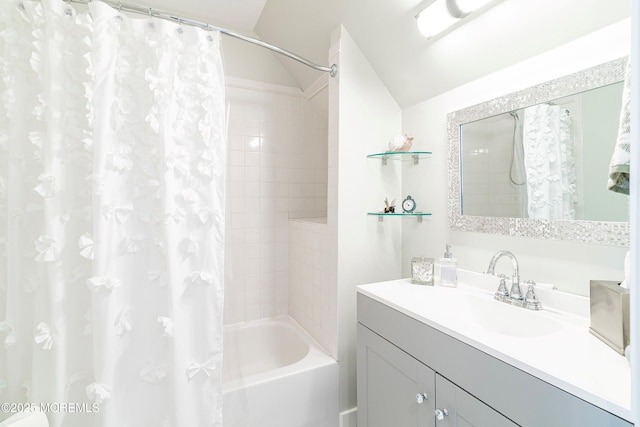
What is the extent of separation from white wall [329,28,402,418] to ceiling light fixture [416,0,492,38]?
0.46 m

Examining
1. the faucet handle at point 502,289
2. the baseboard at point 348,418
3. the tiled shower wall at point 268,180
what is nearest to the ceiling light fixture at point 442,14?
the faucet handle at point 502,289

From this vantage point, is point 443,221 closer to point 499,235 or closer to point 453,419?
point 499,235

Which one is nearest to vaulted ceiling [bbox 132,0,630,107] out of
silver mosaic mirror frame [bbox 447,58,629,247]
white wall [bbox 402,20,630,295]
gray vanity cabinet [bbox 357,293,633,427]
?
white wall [bbox 402,20,630,295]

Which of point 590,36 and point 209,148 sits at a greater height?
point 590,36

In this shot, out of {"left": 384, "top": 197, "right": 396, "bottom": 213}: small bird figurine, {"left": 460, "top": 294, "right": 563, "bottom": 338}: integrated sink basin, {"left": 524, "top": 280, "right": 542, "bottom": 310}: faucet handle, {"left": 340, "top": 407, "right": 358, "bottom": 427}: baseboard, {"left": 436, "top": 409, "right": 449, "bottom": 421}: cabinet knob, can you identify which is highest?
{"left": 384, "top": 197, "right": 396, "bottom": 213}: small bird figurine

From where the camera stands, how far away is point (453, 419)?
2.99 feet

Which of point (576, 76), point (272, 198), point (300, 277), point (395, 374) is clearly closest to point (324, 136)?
point (272, 198)

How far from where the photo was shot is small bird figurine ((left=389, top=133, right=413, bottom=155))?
1608 millimetres

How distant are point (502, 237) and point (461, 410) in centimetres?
74

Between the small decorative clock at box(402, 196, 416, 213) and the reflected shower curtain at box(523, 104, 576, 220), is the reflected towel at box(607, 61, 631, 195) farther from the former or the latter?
the small decorative clock at box(402, 196, 416, 213)

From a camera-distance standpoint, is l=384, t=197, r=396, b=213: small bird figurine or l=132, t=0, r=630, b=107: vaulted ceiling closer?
l=132, t=0, r=630, b=107: vaulted ceiling

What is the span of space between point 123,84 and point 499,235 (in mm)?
1638

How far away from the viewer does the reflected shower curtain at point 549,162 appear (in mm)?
1067

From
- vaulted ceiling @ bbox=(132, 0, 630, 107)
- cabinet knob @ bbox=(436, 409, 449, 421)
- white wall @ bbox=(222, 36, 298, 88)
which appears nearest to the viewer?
cabinet knob @ bbox=(436, 409, 449, 421)
